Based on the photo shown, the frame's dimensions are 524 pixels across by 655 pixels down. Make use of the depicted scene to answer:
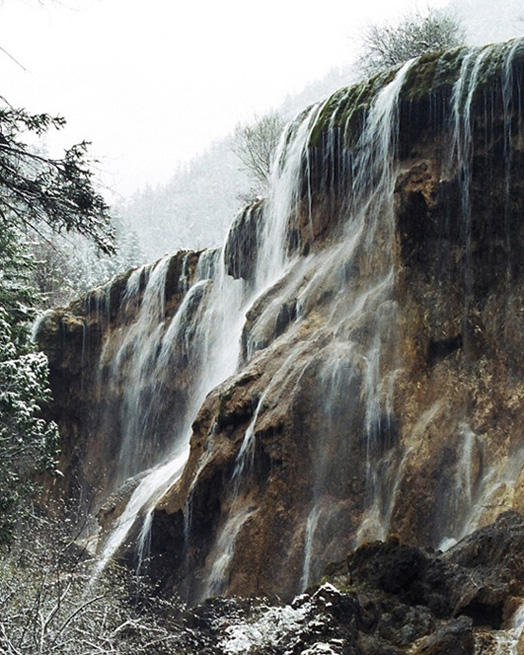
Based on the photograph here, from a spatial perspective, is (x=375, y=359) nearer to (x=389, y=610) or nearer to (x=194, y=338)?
(x=389, y=610)

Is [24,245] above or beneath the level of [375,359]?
above

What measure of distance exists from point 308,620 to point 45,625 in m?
2.18

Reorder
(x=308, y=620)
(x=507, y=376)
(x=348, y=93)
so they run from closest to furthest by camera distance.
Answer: (x=308, y=620) < (x=507, y=376) < (x=348, y=93)

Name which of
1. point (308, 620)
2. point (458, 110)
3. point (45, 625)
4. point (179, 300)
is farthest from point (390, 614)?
point (179, 300)

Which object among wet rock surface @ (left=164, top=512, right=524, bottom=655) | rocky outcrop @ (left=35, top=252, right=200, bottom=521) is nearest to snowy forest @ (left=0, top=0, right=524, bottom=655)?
wet rock surface @ (left=164, top=512, right=524, bottom=655)

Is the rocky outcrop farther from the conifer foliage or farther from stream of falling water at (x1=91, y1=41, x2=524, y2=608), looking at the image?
the conifer foliage

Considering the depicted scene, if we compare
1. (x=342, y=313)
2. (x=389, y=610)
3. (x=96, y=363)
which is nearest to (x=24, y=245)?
(x=96, y=363)

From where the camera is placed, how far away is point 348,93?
17047 millimetres

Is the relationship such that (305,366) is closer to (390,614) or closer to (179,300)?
(390,614)

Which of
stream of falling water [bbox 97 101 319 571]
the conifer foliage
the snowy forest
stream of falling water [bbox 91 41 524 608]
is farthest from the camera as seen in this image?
stream of falling water [bbox 97 101 319 571]

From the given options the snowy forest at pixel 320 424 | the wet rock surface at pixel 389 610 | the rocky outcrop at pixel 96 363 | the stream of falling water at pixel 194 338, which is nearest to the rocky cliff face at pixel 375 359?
the snowy forest at pixel 320 424

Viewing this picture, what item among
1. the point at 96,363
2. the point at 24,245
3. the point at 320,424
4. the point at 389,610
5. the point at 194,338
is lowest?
the point at 389,610

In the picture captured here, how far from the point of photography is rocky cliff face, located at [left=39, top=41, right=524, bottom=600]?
12.0 metres

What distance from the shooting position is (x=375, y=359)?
1354cm
